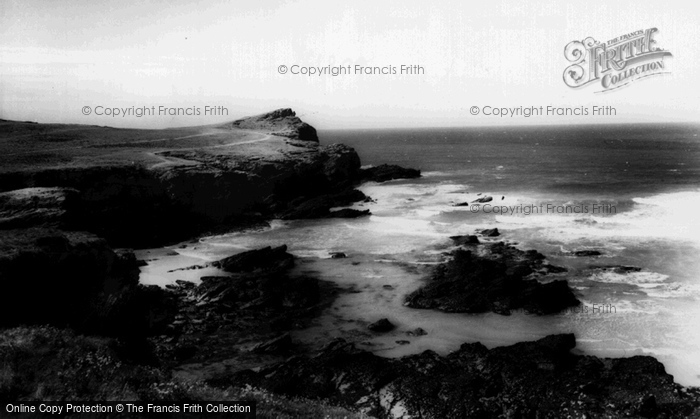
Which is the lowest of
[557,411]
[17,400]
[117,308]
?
[557,411]

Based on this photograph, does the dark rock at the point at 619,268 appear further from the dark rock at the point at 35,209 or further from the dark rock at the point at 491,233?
the dark rock at the point at 35,209

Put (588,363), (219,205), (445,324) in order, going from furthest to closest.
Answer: (219,205) < (445,324) < (588,363)

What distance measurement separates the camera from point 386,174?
8000 cm

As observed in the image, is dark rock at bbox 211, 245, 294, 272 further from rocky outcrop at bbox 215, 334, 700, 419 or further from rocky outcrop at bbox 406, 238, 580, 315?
rocky outcrop at bbox 215, 334, 700, 419

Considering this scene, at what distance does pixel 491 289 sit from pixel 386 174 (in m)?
53.9

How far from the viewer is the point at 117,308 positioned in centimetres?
2208

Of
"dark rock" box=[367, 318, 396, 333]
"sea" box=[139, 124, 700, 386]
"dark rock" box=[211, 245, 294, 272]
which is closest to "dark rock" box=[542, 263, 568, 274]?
"sea" box=[139, 124, 700, 386]

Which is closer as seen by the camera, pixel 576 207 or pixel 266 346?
pixel 266 346

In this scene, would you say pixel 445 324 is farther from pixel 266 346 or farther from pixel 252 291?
pixel 252 291

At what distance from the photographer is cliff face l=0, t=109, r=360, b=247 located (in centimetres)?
3553

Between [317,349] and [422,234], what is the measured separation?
21834mm

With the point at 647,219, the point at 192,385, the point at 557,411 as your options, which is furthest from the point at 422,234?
the point at 192,385

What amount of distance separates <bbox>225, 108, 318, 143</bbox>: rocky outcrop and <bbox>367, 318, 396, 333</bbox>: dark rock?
5880 cm

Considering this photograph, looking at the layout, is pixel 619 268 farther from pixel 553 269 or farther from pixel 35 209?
pixel 35 209
